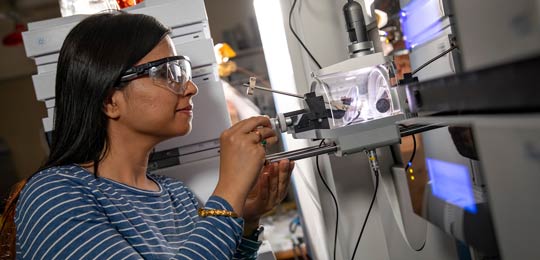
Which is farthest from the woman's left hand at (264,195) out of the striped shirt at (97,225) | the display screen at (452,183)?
the display screen at (452,183)

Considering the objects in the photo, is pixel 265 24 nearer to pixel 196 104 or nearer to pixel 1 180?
pixel 196 104

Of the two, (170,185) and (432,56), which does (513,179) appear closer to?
(432,56)

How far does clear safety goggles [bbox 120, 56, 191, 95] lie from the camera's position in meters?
1.18

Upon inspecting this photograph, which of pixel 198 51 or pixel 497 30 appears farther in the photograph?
pixel 198 51

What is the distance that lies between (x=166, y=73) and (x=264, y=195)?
439 millimetres

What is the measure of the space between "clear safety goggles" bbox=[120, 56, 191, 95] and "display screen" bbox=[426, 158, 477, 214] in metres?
0.64

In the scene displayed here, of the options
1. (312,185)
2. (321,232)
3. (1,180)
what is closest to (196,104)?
(312,185)

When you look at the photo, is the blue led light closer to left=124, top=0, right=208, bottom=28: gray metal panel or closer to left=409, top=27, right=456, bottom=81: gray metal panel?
left=409, top=27, right=456, bottom=81: gray metal panel

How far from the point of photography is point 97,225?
0.98m

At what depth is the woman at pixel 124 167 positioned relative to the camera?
0.98 metres

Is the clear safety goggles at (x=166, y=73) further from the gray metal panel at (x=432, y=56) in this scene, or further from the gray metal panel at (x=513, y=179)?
the gray metal panel at (x=513, y=179)

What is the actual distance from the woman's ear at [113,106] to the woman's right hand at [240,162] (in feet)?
0.97

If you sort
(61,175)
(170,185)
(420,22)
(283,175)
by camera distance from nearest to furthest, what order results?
(61,175) → (420,22) → (283,175) → (170,185)

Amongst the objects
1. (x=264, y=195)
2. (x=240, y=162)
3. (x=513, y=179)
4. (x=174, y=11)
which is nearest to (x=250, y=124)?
(x=240, y=162)
